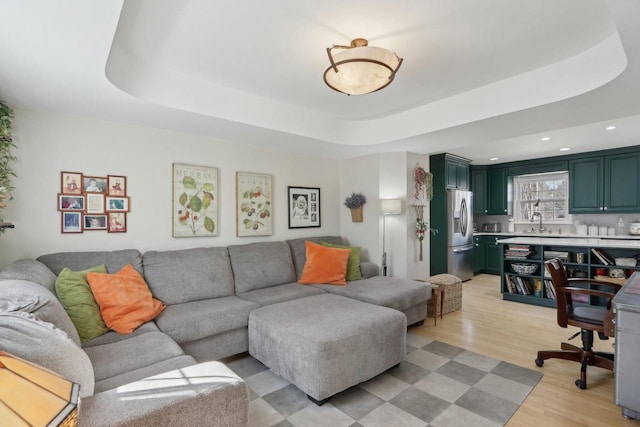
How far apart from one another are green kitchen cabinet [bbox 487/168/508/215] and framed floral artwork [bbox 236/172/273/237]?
5.07 metres

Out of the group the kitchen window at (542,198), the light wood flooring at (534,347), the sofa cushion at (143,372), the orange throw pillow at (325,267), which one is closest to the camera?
the sofa cushion at (143,372)

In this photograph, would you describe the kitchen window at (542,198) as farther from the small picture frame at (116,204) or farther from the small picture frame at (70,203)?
the small picture frame at (70,203)

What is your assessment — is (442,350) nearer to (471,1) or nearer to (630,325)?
(630,325)

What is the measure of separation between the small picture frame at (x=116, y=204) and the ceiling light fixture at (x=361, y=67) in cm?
229

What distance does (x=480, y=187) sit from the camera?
22.5 feet

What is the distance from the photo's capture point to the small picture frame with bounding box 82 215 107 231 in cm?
293

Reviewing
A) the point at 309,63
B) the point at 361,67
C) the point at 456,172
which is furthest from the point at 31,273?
the point at 456,172

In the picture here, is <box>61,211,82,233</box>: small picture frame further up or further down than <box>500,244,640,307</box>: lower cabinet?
further up

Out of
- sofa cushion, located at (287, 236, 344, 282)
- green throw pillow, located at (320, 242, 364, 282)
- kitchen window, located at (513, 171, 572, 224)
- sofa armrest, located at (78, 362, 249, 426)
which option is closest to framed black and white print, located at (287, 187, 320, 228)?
sofa cushion, located at (287, 236, 344, 282)

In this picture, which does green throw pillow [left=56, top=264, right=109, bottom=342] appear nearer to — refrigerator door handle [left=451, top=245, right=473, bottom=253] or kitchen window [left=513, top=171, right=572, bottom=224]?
refrigerator door handle [left=451, top=245, right=473, bottom=253]

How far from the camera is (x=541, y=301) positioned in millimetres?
4457

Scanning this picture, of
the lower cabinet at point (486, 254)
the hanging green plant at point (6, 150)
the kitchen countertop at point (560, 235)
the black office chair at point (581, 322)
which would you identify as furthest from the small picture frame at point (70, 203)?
the kitchen countertop at point (560, 235)

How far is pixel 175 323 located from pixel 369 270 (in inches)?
98.7

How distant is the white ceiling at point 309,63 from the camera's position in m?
1.81
